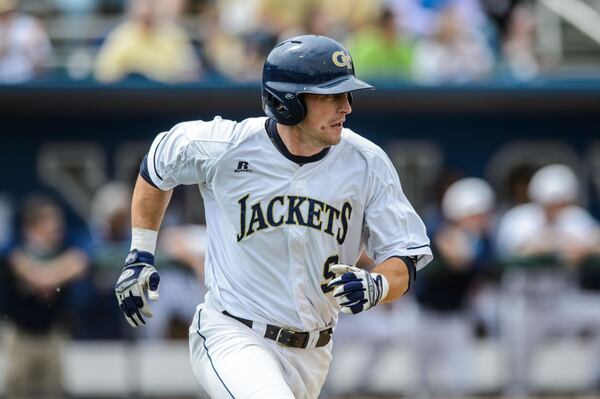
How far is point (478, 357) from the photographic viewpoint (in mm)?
10250

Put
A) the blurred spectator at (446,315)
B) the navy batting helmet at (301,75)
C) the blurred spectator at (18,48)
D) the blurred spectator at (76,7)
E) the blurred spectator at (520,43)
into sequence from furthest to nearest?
the blurred spectator at (76,7) < the blurred spectator at (520,43) < the blurred spectator at (18,48) < the blurred spectator at (446,315) < the navy batting helmet at (301,75)

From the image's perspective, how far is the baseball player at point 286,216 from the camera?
5.12 metres

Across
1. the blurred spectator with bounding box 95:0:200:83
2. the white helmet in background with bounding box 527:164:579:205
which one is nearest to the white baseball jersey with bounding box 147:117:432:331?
the white helmet in background with bounding box 527:164:579:205

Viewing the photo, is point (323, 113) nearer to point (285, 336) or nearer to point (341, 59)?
point (341, 59)

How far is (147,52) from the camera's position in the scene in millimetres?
11195

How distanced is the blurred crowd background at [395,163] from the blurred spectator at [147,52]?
0.06 feet

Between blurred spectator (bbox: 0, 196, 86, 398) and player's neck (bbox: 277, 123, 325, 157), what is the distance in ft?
15.8

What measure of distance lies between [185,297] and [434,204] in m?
2.47

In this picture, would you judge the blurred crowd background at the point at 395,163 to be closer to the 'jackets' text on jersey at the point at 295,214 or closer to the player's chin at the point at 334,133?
the 'jackets' text on jersey at the point at 295,214

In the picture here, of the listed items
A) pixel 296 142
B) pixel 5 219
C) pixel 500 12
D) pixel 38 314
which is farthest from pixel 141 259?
pixel 500 12

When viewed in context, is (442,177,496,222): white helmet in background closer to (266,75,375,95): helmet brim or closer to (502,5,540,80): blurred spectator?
(502,5,540,80): blurred spectator

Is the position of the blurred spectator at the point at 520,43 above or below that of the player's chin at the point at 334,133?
below

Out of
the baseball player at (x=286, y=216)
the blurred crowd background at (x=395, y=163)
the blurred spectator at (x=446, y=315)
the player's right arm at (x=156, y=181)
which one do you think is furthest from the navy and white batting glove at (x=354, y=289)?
the blurred spectator at (x=446, y=315)

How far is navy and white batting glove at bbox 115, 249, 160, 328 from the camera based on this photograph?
5.15m
